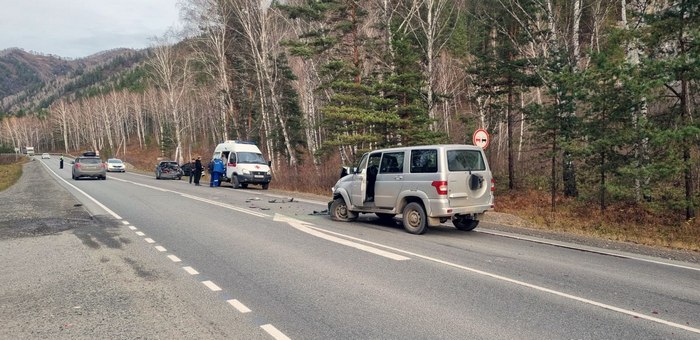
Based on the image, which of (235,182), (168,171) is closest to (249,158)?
(235,182)

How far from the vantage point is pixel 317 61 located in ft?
103

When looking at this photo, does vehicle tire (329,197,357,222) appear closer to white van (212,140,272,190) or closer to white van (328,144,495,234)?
white van (328,144,495,234)

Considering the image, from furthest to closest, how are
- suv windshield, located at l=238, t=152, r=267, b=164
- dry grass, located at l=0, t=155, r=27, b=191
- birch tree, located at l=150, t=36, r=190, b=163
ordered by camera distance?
birch tree, located at l=150, t=36, r=190, b=163 → dry grass, located at l=0, t=155, r=27, b=191 → suv windshield, located at l=238, t=152, r=267, b=164

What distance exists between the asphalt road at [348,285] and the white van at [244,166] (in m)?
14.5

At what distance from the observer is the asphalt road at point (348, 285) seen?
4.73 meters

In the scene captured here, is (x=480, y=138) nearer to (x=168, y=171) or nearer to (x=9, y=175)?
(x=168, y=171)

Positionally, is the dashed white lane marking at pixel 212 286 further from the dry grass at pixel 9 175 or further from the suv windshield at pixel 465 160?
the dry grass at pixel 9 175

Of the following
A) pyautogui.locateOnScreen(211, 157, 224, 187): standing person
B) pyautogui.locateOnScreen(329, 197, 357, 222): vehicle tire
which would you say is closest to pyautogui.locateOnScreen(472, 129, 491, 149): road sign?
pyautogui.locateOnScreen(329, 197, 357, 222): vehicle tire

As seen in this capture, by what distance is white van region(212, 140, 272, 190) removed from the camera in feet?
83.3

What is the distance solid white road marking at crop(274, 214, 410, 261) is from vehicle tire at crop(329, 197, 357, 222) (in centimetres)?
95

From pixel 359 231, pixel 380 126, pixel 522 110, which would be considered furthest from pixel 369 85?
pixel 359 231

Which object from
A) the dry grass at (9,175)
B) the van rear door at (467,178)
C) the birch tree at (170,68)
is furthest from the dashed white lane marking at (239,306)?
the birch tree at (170,68)

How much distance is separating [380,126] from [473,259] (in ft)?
45.5

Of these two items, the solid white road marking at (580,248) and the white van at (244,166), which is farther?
the white van at (244,166)
